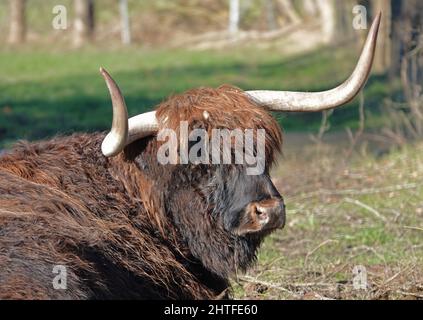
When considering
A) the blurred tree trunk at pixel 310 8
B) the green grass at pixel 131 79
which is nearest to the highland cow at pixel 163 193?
the green grass at pixel 131 79

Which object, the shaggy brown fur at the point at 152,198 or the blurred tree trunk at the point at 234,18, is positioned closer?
the shaggy brown fur at the point at 152,198

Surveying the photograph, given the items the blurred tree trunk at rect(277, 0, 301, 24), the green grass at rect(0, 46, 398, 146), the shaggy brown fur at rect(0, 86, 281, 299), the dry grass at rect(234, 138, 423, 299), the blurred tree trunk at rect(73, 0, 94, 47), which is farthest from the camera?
the blurred tree trunk at rect(73, 0, 94, 47)

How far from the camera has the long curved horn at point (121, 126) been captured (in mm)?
5359

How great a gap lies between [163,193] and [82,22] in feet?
100

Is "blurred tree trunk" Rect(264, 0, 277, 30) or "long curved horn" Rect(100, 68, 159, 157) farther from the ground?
"blurred tree trunk" Rect(264, 0, 277, 30)

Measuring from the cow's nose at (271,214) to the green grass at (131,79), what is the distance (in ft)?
34.0

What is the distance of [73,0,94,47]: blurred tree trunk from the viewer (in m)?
35.8

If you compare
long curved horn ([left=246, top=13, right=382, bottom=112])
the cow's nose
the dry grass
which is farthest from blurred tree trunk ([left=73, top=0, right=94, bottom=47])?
the cow's nose

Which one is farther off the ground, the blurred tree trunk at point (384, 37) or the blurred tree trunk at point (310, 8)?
the blurred tree trunk at point (310, 8)

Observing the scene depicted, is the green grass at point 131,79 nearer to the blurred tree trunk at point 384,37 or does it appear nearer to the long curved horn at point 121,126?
the blurred tree trunk at point 384,37

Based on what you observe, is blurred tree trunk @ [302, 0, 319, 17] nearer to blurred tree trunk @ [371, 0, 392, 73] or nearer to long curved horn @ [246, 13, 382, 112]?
blurred tree trunk @ [371, 0, 392, 73]

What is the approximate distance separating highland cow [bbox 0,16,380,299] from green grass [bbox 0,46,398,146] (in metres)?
9.84

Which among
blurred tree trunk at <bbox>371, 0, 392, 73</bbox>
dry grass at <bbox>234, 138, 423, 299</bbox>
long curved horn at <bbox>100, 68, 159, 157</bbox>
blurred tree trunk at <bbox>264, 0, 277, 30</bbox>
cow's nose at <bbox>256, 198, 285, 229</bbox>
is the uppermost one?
blurred tree trunk at <bbox>264, 0, 277, 30</bbox>
